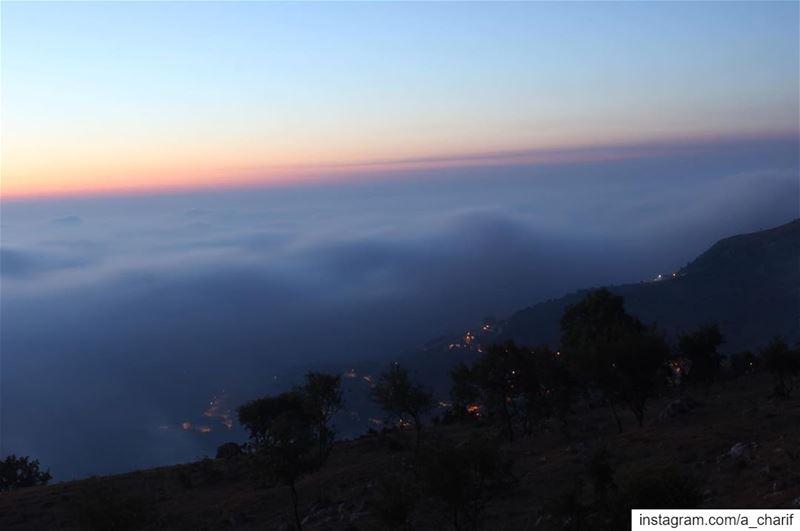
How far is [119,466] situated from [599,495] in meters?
143

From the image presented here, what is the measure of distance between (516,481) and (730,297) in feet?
431

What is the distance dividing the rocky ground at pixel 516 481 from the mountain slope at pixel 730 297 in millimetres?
83378

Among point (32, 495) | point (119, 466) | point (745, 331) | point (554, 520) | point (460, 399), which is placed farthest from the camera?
point (119, 466)

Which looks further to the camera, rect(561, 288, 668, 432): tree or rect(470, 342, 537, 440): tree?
rect(470, 342, 537, 440): tree

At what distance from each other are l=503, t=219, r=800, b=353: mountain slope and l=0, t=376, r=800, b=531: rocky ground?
83.4 meters

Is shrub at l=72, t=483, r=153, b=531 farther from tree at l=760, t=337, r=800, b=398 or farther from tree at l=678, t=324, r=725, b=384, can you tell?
tree at l=678, t=324, r=725, b=384

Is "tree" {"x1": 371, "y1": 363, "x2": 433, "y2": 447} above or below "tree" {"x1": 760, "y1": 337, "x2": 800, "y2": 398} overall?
below

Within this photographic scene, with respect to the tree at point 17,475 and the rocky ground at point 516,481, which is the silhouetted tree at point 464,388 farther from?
the tree at point 17,475

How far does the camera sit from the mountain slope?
122750 millimetres

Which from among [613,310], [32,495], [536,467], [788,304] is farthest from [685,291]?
[32,495]

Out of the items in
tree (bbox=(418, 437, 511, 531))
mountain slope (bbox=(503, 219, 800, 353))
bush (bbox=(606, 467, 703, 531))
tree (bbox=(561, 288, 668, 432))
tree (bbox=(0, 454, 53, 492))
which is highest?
bush (bbox=(606, 467, 703, 531))

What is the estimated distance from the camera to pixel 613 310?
5322cm

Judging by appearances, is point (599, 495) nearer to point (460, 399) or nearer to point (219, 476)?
point (460, 399)

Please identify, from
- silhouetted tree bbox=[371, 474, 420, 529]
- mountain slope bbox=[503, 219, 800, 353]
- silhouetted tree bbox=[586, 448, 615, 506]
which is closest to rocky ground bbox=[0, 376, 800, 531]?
silhouetted tree bbox=[371, 474, 420, 529]
